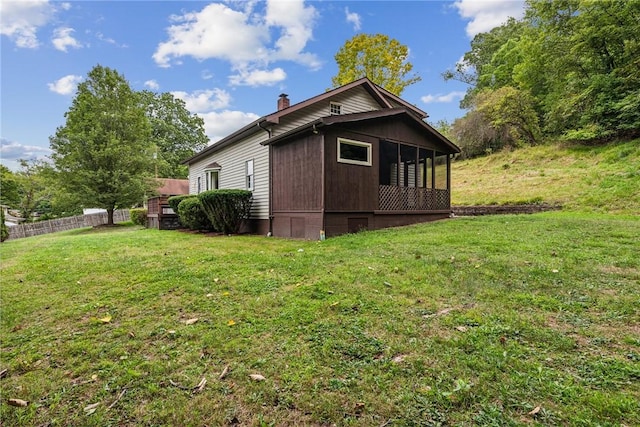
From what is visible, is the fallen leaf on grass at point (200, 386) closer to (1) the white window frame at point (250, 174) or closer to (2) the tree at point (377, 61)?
(1) the white window frame at point (250, 174)

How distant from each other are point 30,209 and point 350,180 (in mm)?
37294

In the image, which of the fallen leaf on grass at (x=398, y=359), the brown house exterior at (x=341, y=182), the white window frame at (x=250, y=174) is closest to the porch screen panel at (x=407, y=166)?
the brown house exterior at (x=341, y=182)

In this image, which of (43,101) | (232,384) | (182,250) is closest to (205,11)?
(43,101)

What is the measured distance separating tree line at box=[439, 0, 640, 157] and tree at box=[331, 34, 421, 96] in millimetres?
6182

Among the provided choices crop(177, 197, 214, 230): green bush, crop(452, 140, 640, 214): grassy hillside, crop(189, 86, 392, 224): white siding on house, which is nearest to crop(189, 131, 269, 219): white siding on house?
crop(189, 86, 392, 224): white siding on house

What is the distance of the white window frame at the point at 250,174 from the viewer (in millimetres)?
11859

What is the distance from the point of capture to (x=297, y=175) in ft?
30.9

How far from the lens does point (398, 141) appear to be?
1049cm

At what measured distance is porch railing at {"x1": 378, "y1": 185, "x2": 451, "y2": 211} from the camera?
32.5 ft

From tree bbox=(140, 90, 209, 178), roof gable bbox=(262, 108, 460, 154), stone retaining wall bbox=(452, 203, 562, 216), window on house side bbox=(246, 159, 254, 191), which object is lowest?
stone retaining wall bbox=(452, 203, 562, 216)

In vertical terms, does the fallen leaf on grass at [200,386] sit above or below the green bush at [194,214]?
below

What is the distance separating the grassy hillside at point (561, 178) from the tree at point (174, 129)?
3277 centimetres

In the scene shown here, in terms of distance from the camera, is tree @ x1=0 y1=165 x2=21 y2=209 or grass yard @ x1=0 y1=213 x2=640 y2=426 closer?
grass yard @ x1=0 y1=213 x2=640 y2=426

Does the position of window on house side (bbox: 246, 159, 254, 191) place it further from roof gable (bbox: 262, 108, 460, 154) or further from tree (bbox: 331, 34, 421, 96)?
tree (bbox: 331, 34, 421, 96)
